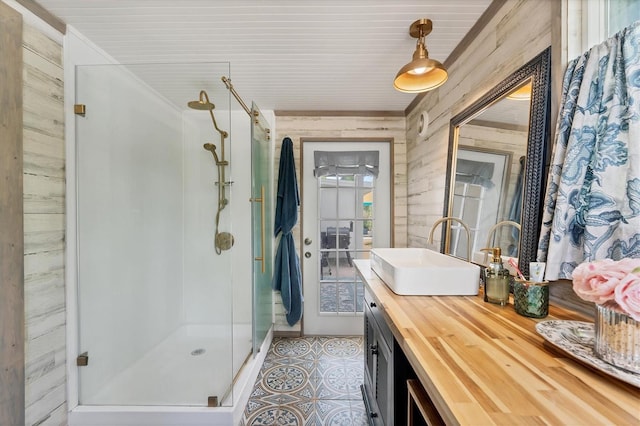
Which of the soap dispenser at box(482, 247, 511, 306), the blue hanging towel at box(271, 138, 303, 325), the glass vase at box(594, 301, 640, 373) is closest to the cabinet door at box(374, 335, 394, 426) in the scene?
the soap dispenser at box(482, 247, 511, 306)

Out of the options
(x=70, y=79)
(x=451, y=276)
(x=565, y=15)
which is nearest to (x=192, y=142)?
(x=70, y=79)

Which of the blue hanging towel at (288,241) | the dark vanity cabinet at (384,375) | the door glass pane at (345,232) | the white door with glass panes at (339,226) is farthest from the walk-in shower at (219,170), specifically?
the dark vanity cabinet at (384,375)

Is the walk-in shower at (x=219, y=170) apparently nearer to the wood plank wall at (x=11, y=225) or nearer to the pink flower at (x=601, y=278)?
the wood plank wall at (x=11, y=225)

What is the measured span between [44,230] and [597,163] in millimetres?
2369

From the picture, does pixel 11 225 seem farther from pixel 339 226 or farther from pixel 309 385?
pixel 339 226

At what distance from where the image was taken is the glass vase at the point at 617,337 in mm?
557

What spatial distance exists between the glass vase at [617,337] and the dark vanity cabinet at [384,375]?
573mm

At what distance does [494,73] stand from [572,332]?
1194mm

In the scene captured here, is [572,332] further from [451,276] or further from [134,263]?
[134,263]

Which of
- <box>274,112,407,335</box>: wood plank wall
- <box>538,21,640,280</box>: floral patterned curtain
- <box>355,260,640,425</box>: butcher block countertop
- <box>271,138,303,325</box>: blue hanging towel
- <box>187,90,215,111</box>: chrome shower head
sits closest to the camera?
<box>355,260,640,425</box>: butcher block countertop

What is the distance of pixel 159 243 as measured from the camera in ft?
6.76

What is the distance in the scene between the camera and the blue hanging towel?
2490 millimetres

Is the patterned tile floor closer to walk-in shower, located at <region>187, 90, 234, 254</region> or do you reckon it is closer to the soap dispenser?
walk-in shower, located at <region>187, 90, 234, 254</region>

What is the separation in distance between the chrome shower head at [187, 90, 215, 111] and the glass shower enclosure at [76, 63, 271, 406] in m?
0.03
